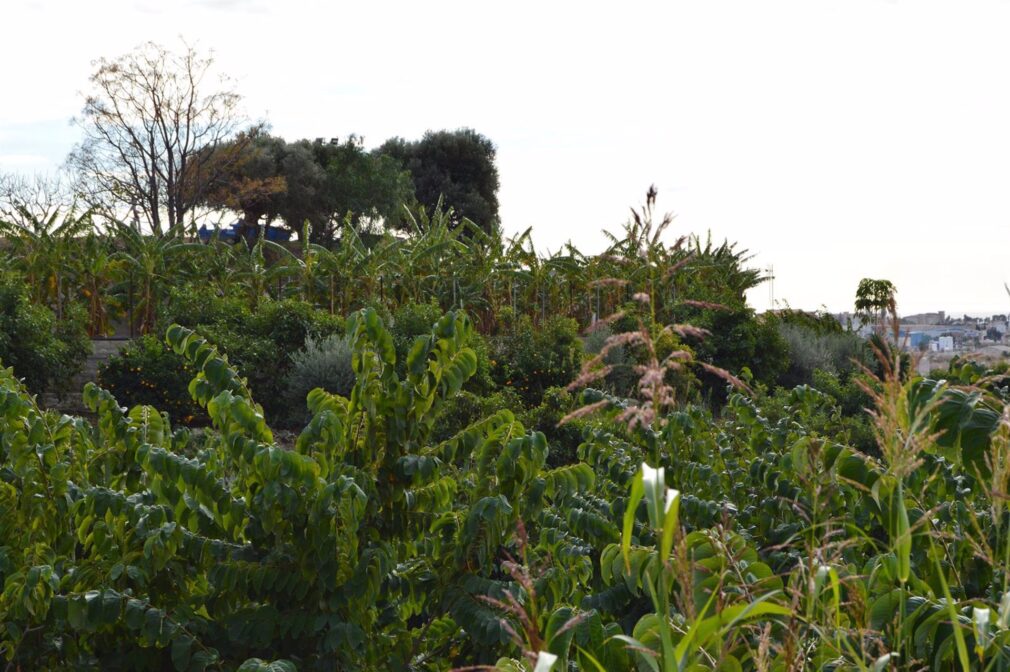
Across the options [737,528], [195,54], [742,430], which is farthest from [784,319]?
[195,54]

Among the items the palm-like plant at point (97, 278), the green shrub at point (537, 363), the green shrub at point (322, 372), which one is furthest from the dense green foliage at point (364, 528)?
the palm-like plant at point (97, 278)

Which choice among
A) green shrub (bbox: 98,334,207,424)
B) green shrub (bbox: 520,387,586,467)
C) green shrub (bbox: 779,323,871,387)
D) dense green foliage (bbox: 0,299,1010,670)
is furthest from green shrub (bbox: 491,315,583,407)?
dense green foliage (bbox: 0,299,1010,670)

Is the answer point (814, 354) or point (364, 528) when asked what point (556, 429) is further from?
point (814, 354)

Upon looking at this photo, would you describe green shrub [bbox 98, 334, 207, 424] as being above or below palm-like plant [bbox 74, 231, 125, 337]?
below

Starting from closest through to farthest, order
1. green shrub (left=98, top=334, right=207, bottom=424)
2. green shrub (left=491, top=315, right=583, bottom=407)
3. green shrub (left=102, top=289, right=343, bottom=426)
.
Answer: green shrub (left=98, top=334, right=207, bottom=424)
green shrub (left=102, top=289, right=343, bottom=426)
green shrub (left=491, top=315, right=583, bottom=407)

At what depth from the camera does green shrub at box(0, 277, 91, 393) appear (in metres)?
11.6

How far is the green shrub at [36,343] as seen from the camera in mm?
11555

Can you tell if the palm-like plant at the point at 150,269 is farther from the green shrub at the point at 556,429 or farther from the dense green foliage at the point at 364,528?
the dense green foliage at the point at 364,528

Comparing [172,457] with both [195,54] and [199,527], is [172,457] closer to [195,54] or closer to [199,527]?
[199,527]

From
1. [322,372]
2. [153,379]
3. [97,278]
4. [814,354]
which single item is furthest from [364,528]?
[97,278]

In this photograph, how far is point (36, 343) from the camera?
11.7 metres

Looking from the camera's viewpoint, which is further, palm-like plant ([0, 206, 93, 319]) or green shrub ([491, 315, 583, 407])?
palm-like plant ([0, 206, 93, 319])

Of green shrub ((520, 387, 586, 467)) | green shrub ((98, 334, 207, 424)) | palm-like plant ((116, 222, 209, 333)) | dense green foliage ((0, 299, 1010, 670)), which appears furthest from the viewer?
palm-like plant ((116, 222, 209, 333))

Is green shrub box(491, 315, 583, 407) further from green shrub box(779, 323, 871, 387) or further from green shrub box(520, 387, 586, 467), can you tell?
green shrub box(779, 323, 871, 387)
